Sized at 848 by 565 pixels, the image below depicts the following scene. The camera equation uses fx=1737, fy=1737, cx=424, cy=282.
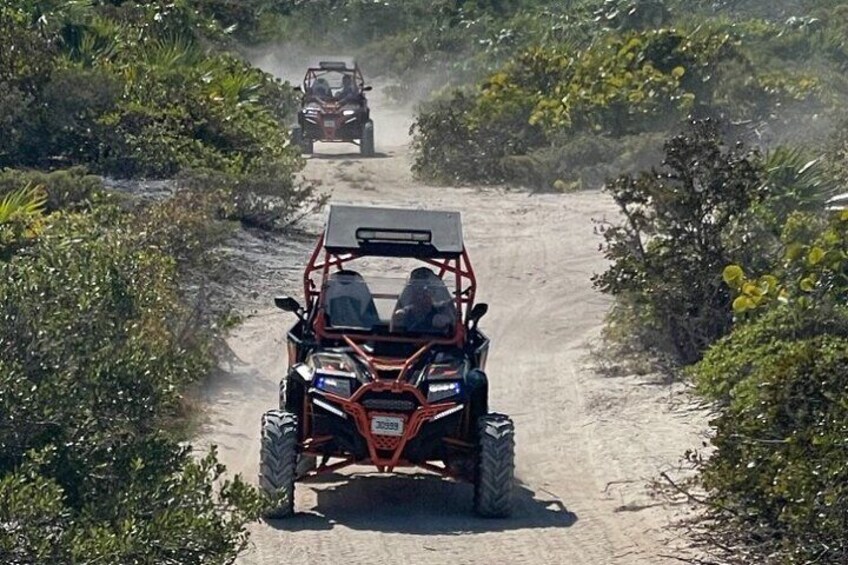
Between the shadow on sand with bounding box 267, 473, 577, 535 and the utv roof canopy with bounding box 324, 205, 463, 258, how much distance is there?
4.87 feet

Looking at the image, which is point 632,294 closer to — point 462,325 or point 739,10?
point 462,325

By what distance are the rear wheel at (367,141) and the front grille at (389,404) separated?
65.9 ft

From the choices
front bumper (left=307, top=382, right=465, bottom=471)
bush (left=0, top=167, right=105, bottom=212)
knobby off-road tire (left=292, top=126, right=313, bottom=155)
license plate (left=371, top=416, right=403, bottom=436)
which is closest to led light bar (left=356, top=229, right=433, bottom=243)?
front bumper (left=307, top=382, right=465, bottom=471)

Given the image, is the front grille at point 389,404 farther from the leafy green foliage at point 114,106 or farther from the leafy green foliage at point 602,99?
the leafy green foliage at point 602,99

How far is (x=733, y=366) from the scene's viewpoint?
40.4 ft

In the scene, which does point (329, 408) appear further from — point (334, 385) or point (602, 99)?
point (602, 99)

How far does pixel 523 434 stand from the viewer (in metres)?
13.1

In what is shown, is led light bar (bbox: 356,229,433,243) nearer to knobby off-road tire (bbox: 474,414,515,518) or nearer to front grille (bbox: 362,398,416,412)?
front grille (bbox: 362,398,416,412)

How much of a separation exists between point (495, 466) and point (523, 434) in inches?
117

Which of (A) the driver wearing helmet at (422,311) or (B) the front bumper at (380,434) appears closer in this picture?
(B) the front bumper at (380,434)

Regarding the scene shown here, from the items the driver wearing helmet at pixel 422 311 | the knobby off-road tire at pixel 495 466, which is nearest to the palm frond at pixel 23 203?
the driver wearing helmet at pixel 422 311

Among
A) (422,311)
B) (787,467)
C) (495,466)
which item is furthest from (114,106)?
(787,467)

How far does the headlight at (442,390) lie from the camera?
10.2 metres

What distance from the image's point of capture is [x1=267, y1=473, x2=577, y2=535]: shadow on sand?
10.1 meters
